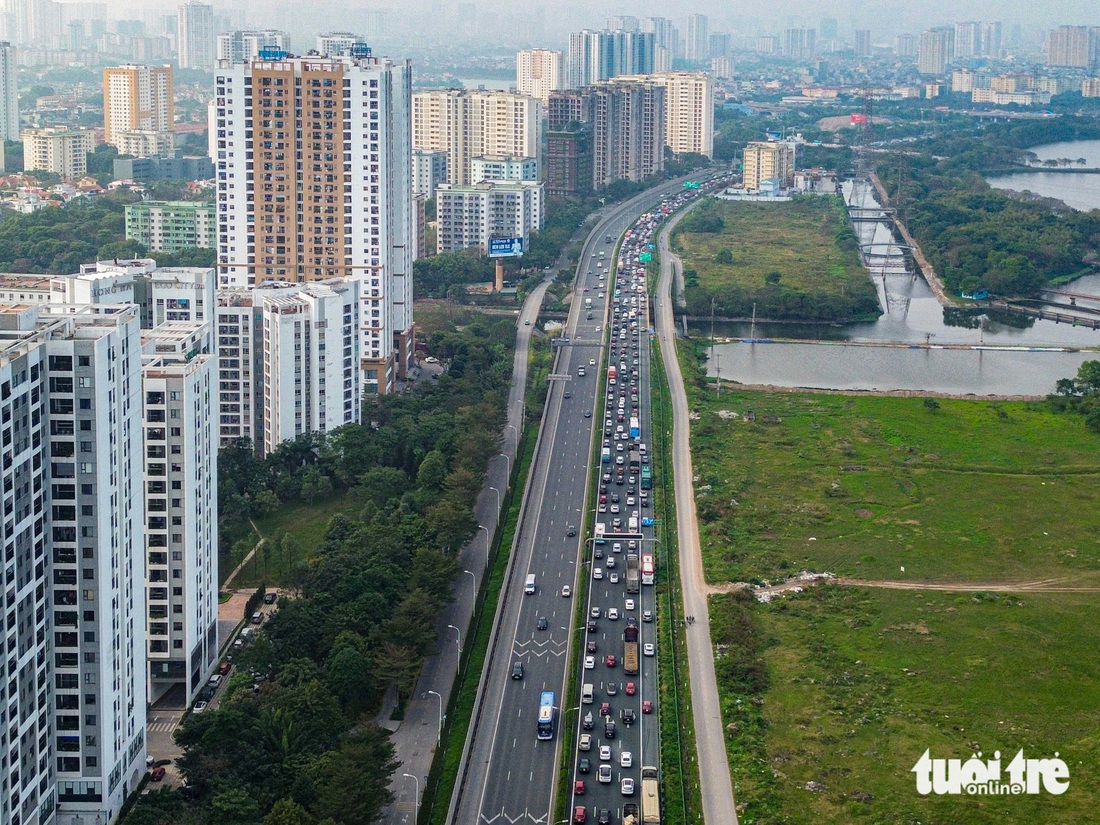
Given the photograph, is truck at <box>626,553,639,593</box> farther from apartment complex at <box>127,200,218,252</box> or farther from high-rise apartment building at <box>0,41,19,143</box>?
high-rise apartment building at <box>0,41,19,143</box>

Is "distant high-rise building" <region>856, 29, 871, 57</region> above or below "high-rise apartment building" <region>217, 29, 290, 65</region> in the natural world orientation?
above

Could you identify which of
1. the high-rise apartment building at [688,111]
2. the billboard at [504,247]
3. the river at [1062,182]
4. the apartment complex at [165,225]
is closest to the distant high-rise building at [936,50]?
the river at [1062,182]

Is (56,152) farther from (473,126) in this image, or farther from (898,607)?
(898,607)

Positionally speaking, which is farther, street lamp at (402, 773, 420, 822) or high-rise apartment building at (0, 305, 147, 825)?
street lamp at (402, 773, 420, 822)

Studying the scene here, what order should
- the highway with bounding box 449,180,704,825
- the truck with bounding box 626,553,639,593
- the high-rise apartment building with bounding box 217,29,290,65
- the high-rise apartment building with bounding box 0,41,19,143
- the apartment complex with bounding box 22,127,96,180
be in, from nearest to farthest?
the highway with bounding box 449,180,704,825 → the truck with bounding box 626,553,639,593 → the apartment complex with bounding box 22,127,96,180 → the high-rise apartment building with bounding box 217,29,290,65 → the high-rise apartment building with bounding box 0,41,19,143

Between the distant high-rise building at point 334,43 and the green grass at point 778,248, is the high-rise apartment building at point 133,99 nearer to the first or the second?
the green grass at point 778,248

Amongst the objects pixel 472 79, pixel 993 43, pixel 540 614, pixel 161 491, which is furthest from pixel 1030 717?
pixel 993 43

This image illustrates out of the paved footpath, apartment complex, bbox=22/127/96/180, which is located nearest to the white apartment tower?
the paved footpath
